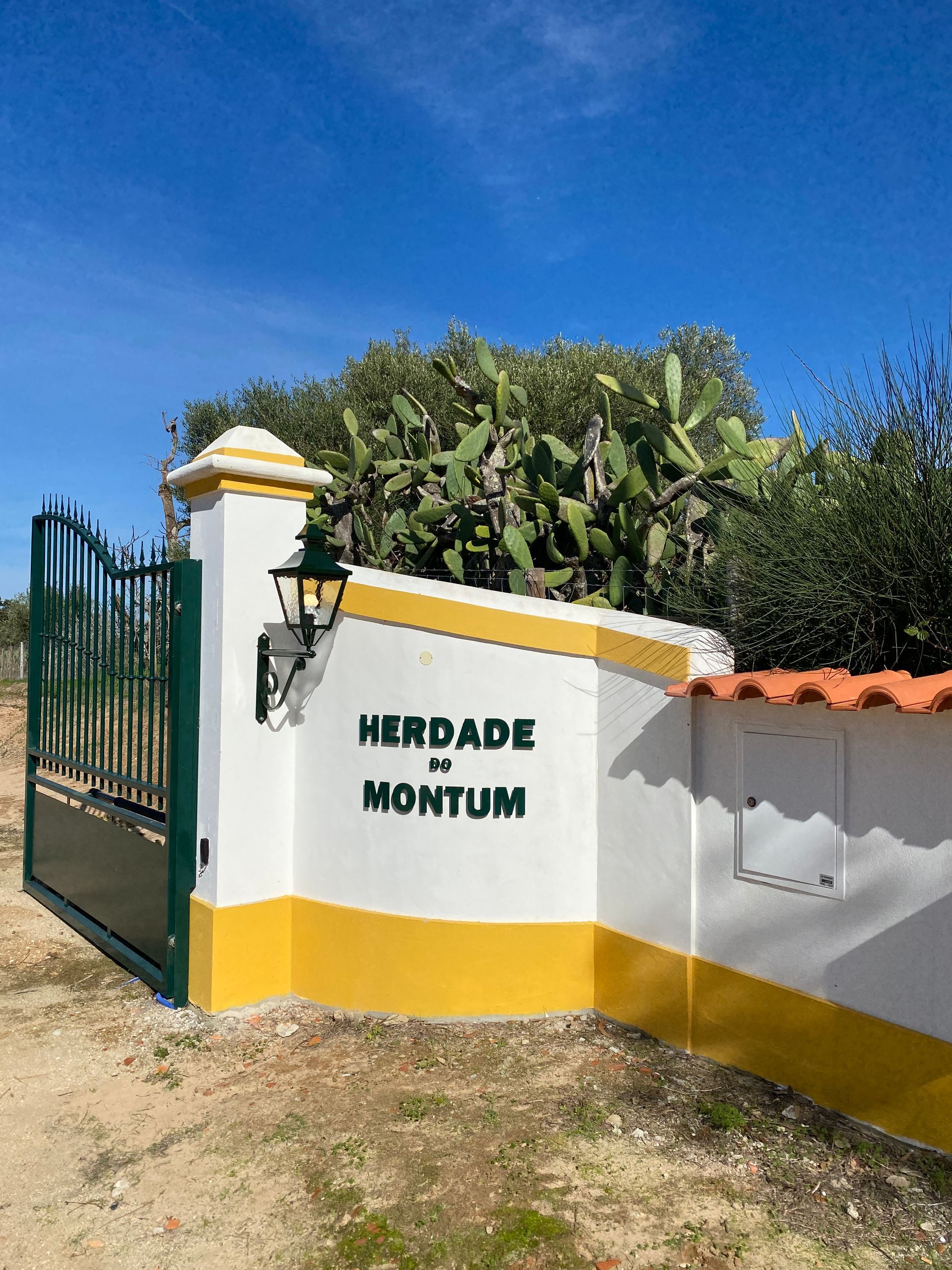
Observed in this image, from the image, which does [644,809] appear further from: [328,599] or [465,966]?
[328,599]

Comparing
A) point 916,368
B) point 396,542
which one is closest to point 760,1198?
point 916,368

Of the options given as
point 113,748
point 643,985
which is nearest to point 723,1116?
point 643,985

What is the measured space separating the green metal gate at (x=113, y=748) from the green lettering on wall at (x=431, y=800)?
5.47 ft

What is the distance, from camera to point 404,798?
18.7 ft

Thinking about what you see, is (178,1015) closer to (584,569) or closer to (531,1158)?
(531,1158)

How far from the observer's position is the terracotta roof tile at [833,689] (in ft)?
12.5

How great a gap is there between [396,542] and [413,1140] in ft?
20.2

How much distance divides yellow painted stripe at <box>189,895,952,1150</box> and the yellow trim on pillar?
284 cm

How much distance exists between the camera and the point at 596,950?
569 cm

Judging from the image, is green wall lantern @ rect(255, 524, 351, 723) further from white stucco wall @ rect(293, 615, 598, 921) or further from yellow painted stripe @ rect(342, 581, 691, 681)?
yellow painted stripe @ rect(342, 581, 691, 681)

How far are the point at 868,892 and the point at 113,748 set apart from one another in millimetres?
5982

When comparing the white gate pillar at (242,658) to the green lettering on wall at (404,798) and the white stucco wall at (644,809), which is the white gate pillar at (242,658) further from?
the white stucco wall at (644,809)

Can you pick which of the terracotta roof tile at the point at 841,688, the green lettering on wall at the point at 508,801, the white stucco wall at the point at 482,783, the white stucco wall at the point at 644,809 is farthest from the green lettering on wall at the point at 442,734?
the terracotta roof tile at the point at 841,688

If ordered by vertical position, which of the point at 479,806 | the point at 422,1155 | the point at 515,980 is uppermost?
the point at 479,806
